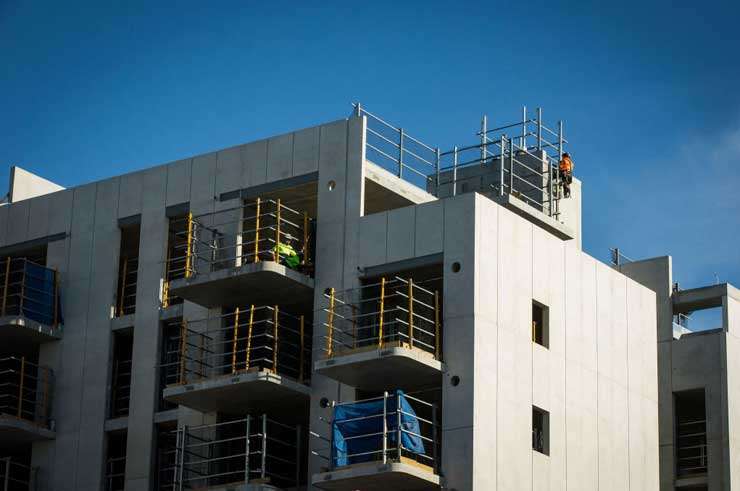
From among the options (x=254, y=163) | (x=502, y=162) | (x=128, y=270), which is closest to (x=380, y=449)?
(x=254, y=163)

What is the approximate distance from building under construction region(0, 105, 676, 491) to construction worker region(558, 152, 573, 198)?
292 millimetres

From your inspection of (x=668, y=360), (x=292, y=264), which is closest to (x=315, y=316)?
(x=292, y=264)

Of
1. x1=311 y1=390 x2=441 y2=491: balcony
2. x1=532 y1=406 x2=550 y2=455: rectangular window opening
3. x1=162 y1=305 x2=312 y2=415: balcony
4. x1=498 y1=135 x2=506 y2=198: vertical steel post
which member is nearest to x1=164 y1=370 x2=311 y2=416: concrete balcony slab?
x1=162 y1=305 x2=312 y2=415: balcony

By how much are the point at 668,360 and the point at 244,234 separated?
14201 mm

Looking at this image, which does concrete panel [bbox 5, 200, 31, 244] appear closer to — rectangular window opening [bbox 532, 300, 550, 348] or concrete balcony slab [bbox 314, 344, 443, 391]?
concrete balcony slab [bbox 314, 344, 443, 391]

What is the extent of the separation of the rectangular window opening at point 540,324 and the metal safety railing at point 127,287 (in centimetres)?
1197

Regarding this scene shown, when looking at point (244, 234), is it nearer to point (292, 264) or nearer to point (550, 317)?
point (292, 264)

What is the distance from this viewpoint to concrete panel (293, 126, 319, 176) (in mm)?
51188

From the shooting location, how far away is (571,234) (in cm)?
5341

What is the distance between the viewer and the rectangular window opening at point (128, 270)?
54.4 meters

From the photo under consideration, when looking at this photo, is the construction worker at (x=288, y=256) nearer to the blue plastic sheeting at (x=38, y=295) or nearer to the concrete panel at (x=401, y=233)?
the concrete panel at (x=401, y=233)

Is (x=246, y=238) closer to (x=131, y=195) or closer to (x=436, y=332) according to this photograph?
(x=131, y=195)

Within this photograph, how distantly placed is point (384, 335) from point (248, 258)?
553 centimetres

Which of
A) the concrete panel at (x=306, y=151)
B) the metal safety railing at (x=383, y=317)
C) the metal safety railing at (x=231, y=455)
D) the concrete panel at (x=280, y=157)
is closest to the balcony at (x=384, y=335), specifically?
the metal safety railing at (x=383, y=317)
